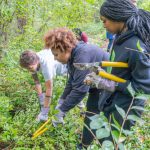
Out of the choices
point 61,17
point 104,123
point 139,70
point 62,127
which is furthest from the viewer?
point 61,17

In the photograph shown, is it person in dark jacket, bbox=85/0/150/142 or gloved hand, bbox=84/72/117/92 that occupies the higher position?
person in dark jacket, bbox=85/0/150/142

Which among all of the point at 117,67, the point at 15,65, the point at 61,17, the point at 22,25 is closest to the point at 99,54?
the point at 117,67

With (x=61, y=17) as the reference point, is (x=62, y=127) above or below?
below

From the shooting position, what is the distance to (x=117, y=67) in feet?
7.82

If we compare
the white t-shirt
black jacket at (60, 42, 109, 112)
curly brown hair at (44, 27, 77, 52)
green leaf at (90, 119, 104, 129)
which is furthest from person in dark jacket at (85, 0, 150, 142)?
the white t-shirt

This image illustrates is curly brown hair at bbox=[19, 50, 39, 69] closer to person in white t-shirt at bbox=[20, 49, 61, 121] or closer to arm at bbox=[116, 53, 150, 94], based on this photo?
person in white t-shirt at bbox=[20, 49, 61, 121]

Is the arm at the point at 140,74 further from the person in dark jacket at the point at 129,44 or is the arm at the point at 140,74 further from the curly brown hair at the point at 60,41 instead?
the curly brown hair at the point at 60,41

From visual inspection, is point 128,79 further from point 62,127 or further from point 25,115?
point 25,115

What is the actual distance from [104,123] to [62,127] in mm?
2643

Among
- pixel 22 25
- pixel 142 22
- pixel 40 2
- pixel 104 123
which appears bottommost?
pixel 22 25

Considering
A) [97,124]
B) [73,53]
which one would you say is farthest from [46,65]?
[97,124]

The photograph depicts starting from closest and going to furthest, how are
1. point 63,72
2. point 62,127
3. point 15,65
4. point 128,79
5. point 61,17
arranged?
point 128,79 → point 62,127 → point 63,72 → point 15,65 → point 61,17

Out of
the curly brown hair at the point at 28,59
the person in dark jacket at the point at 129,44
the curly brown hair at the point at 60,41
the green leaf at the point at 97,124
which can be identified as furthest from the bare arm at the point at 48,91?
the green leaf at the point at 97,124

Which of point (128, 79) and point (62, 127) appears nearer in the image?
point (128, 79)
